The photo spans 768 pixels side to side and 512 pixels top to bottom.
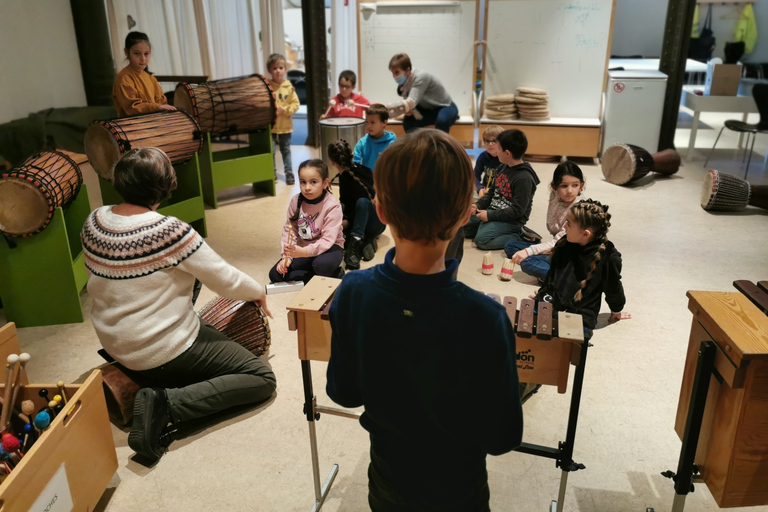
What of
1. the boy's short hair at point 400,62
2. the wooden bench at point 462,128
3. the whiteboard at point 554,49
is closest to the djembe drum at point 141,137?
the boy's short hair at point 400,62

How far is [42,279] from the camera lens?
348 cm

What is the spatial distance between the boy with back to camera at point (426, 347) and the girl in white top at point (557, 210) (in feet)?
8.40

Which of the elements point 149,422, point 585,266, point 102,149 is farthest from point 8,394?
point 102,149

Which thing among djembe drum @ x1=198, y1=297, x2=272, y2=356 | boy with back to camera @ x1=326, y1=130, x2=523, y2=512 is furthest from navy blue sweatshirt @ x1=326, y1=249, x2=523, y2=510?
djembe drum @ x1=198, y1=297, x2=272, y2=356

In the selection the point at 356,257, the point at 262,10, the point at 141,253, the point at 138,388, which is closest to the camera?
the point at 141,253

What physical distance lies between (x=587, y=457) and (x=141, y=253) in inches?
76.3

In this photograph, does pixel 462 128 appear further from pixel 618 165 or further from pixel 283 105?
pixel 283 105

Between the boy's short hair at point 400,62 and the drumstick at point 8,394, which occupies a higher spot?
the boy's short hair at point 400,62

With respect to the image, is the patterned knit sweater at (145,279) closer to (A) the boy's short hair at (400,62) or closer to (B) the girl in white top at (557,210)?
(B) the girl in white top at (557,210)

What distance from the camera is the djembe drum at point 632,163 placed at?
242 inches

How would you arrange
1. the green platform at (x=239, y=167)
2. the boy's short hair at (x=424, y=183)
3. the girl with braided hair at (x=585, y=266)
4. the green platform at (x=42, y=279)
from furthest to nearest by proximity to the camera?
the green platform at (x=239, y=167) < the green platform at (x=42, y=279) < the girl with braided hair at (x=585, y=266) < the boy's short hair at (x=424, y=183)

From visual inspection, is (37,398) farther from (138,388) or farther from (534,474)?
(534,474)

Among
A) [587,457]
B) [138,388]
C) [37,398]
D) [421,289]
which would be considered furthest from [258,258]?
[421,289]

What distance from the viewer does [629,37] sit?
11.5 m
